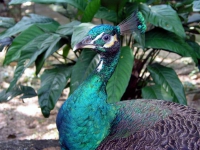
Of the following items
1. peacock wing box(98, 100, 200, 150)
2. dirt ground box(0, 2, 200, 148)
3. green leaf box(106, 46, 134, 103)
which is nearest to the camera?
peacock wing box(98, 100, 200, 150)

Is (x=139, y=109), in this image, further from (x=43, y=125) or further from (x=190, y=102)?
(x=190, y=102)

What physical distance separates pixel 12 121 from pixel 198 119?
224cm

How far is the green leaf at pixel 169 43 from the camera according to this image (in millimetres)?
3037

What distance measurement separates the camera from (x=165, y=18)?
290 cm

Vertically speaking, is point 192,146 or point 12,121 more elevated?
point 192,146

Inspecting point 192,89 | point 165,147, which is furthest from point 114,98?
point 192,89

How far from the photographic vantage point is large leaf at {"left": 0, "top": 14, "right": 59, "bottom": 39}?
3091mm

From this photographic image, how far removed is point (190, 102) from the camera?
13.1ft

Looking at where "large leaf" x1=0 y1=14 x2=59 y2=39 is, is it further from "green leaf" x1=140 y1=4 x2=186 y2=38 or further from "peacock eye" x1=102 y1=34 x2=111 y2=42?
"peacock eye" x1=102 y1=34 x2=111 y2=42

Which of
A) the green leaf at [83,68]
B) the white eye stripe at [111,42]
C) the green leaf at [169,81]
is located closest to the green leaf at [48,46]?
the green leaf at [83,68]

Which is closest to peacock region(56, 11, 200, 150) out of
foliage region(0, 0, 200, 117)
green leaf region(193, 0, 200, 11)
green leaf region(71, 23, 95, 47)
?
green leaf region(71, 23, 95, 47)

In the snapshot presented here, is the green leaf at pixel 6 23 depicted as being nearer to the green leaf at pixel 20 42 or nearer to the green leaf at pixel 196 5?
the green leaf at pixel 20 42

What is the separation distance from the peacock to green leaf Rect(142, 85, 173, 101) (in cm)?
84

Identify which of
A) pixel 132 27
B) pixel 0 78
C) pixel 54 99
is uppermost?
pixel 132 27
